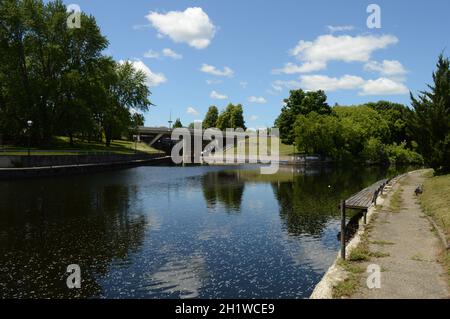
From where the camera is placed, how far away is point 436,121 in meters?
37.7

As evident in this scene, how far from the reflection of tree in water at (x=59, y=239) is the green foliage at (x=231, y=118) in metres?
122

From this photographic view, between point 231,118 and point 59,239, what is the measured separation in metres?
137

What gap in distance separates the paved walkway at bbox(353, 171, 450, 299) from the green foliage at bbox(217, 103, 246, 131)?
433 ft

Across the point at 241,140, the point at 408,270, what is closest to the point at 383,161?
the point at 241,140

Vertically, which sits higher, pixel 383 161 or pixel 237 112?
pixel 237 112

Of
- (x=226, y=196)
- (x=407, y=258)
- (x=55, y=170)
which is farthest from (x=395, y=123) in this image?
(x=407, y=258)

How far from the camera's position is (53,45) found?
5903 centimetres

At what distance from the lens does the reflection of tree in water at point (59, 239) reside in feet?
43.0

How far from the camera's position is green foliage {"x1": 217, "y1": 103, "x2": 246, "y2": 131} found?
153m

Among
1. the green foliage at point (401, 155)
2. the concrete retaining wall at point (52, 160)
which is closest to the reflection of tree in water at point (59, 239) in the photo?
the concrete retaining wall at point (52, 160)

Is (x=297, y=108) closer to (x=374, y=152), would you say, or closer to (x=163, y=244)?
(x=374, y=152)

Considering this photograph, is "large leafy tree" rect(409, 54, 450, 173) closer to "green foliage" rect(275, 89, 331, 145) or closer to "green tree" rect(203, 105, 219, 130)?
"green foliage" rect(275, 89, 331, 145)
